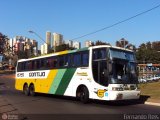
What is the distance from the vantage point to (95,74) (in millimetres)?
19625

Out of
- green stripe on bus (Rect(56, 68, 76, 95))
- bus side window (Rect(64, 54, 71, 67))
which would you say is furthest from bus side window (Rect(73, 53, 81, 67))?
bus side window (Rect(64, 54, 71, 67))

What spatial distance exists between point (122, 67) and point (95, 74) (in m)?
1.50

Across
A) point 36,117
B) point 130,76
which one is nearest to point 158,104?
point 130,76

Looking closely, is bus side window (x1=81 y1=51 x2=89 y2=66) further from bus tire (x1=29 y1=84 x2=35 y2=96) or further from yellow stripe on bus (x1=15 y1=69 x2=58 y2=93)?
bus tire (x1=29 y1=84 x2=35 y2=96)

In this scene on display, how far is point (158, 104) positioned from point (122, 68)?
9.01 ft

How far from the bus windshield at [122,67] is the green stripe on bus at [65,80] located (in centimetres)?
360

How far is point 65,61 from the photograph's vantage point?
2317 cm

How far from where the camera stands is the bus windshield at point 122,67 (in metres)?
18.6

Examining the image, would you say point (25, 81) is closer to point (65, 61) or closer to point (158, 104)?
point (65, 61)

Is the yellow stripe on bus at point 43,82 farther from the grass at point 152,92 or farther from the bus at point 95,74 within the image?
the grass at point 152,92

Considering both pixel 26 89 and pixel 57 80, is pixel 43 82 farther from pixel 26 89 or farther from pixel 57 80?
pixel 26 89

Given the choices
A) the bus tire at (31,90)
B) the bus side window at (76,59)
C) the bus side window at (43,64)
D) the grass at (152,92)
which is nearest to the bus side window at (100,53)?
the bus side window at (76,59)

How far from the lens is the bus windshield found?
1864 centimetres

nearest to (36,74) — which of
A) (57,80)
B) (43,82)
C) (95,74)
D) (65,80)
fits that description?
(43,82)
